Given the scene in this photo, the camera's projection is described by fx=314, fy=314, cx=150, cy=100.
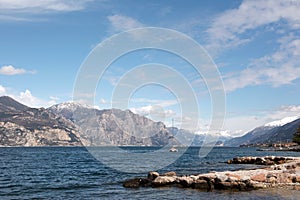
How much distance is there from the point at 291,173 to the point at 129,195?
81.5 feet

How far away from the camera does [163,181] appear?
44.4 meters

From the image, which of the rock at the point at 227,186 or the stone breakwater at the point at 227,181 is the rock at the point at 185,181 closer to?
the stone breakwater at the point at 227,181

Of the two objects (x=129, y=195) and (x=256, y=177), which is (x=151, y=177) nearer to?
(x=129, y=195)

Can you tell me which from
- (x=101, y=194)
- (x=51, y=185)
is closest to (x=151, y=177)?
(x=101, y=194)

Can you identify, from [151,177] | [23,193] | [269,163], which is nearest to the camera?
[23,193]

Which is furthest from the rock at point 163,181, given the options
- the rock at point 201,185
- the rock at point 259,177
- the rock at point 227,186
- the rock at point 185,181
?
the rock at point 259,177

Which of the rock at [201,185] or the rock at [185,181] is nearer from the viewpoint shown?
the rock at [201,185]

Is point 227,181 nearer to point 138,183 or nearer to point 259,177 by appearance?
point 259,177

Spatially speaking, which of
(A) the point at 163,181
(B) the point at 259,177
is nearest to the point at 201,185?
(A) the point at 163,181

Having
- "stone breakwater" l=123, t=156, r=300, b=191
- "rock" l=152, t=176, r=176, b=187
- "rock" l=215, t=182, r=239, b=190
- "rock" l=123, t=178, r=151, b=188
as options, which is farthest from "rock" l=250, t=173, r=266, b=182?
"rock" l=123, t=178, r=151, b=188

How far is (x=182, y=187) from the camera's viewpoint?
42.7 m

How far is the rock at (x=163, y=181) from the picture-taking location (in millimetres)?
43969

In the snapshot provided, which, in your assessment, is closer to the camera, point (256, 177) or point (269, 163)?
point (256, 177)

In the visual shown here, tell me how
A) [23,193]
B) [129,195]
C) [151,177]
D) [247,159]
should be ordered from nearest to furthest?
[129,195], [23,193], [151,177], [247,159]
